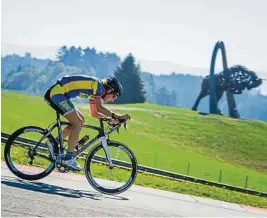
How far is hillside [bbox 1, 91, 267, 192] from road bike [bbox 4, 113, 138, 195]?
19.9 metres

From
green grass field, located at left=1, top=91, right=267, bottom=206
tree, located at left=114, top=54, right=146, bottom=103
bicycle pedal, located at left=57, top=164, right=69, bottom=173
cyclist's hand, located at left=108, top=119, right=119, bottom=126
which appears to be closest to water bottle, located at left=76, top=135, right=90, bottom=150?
bicycle pedal, located at left=57, top=164, right=69, bottom=173

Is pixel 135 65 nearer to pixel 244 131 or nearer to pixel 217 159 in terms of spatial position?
pixel 244 131

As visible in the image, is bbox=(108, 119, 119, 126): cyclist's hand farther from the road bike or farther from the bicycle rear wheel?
the bicycle rear wheel

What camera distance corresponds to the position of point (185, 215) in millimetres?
7020

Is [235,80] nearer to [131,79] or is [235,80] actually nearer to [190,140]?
[131,79]

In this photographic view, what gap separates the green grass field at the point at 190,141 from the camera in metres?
31.1

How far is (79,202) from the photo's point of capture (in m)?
6.43

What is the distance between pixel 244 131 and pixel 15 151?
166 ft

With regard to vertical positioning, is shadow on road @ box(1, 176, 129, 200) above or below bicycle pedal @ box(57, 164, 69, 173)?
below

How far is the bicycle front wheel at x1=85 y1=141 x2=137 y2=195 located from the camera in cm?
638

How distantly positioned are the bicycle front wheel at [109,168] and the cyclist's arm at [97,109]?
65 centimetres

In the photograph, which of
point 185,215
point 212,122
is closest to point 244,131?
point 212,122

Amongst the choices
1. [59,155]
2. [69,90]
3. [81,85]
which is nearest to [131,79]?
[59,155]

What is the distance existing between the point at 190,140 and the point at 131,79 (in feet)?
149
